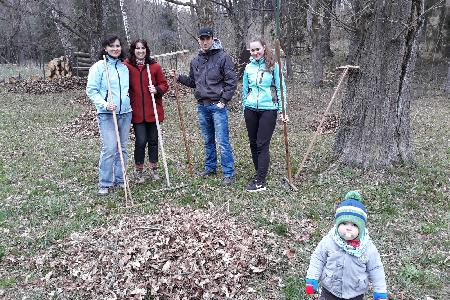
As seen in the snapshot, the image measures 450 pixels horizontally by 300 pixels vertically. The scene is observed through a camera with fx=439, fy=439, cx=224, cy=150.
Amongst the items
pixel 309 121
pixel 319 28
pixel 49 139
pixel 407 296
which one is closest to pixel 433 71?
pixel 319 28

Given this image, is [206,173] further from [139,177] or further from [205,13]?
[205,13]

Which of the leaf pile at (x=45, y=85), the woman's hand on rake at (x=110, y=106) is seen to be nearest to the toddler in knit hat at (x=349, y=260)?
the woman's hand on rake at (x=110, y=106)

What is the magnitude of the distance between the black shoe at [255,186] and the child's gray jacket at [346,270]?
122 inches

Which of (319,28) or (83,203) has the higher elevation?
(319,28)

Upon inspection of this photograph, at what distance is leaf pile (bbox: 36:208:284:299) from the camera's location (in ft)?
13.2

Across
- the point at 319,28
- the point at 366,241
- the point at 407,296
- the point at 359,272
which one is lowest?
the point at 407,296

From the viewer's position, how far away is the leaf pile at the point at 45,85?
18.3 m

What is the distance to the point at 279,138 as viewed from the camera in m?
9.84

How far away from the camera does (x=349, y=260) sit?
10.2 feet

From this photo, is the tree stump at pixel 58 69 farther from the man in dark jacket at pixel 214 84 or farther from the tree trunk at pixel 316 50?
the man in dark jacket at pixel 214 84

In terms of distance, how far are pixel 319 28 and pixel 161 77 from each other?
13300mm

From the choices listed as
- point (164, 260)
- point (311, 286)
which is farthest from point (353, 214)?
point (164, 260)

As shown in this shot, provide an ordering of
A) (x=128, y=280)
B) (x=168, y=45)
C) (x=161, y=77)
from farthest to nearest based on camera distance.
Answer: (x=168, y=45), (x=161, y=77), (x=128, y=280)

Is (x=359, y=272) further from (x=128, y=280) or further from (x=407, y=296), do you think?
(x=128, y=280)
